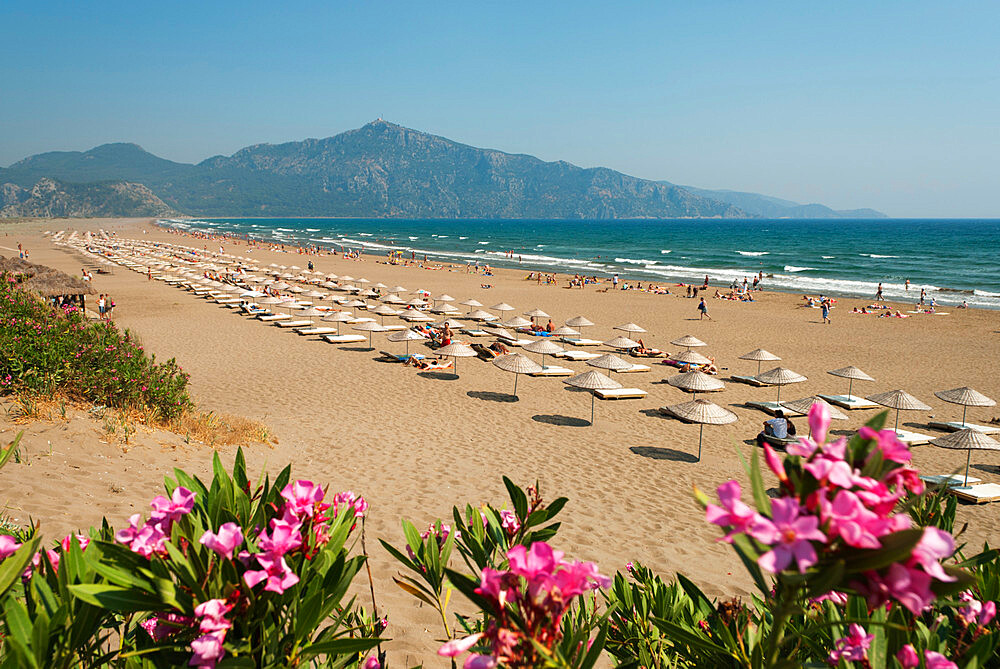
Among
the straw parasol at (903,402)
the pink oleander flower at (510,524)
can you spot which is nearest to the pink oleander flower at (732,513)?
the pink oleander flower at (510,524)

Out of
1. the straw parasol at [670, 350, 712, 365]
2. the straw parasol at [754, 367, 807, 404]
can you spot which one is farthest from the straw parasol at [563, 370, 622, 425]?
the straw parasol at [670, 350, 712, 365]

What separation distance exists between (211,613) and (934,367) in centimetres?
2398

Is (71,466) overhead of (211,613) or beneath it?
beneath

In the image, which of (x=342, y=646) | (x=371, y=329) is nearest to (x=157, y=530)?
(x=342, y=646)

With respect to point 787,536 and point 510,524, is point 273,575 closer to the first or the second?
point 510,524

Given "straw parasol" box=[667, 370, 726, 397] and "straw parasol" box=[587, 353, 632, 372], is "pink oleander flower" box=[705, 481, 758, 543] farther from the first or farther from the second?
"straw parasol" box=[587, 353, 632, 372]

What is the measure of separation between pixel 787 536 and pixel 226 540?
3.57ft

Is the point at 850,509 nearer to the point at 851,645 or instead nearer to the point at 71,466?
the point at 851,645

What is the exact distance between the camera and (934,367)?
1958 cm

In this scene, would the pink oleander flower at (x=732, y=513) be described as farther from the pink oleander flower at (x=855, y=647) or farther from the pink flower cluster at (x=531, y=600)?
the pink oleander flower at (x=855, y=647)

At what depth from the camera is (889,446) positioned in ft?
2.90

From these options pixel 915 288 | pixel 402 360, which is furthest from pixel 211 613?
pixel 915 288

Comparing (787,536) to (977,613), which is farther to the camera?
(977,613)

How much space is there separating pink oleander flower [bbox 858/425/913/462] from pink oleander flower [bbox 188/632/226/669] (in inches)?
49.6
